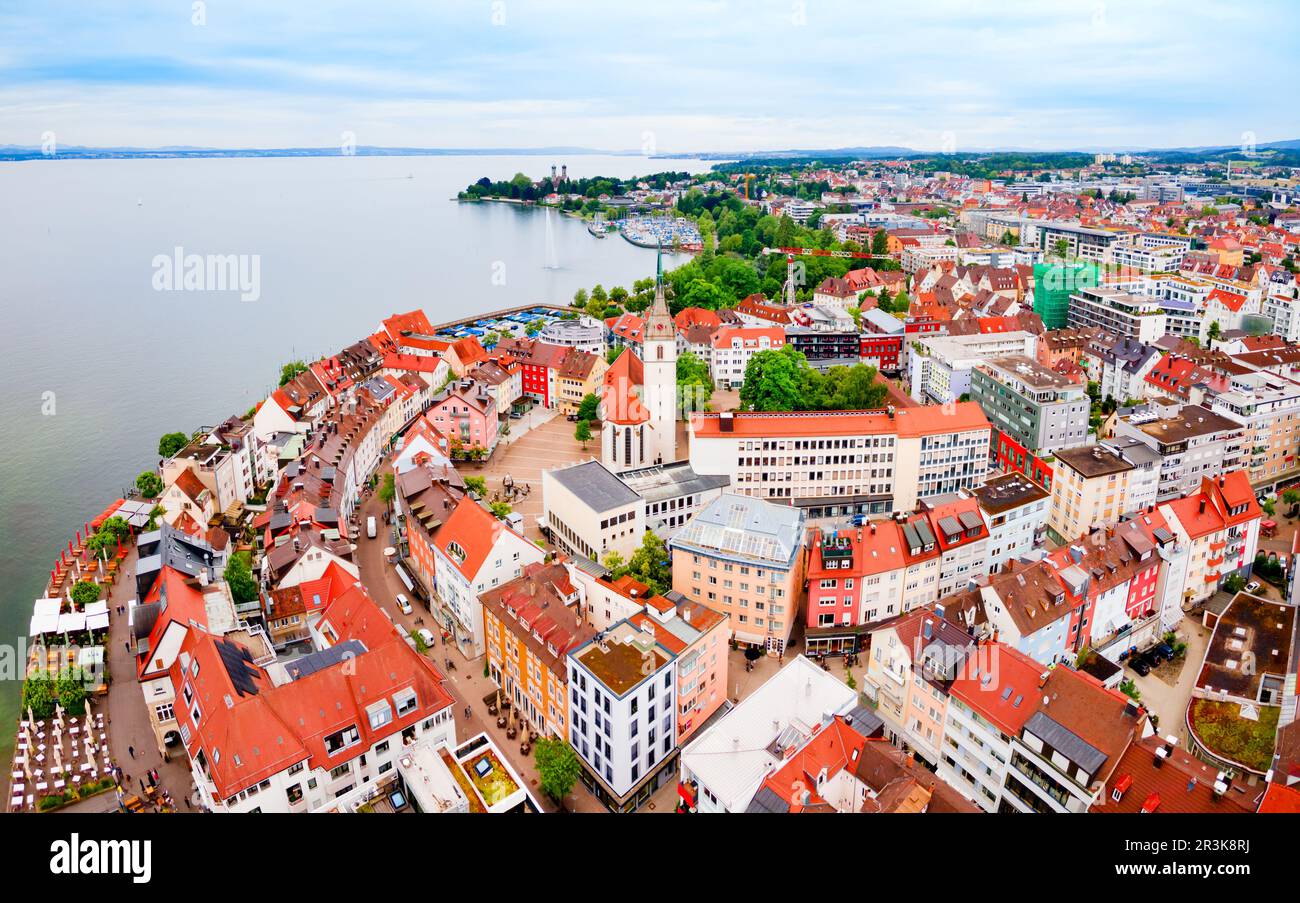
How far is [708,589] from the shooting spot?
42.7ft

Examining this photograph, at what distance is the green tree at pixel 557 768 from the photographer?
958 centimetres

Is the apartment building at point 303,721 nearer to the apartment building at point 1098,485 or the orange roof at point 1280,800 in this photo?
the orange roof at point 1280,800

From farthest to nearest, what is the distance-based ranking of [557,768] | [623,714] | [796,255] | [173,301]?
1. [796,255]
2. [173,301]
3. [557,768]
4. [623,714]

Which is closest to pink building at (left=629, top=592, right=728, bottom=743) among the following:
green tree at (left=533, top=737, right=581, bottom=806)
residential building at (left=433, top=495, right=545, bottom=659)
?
green tree at (left=533, top=737, right=581, bottom=806)

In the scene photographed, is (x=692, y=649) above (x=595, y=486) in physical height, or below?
below

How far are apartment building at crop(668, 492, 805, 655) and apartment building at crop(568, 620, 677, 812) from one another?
2.55 metres

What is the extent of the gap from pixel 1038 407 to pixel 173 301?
34940 millimetres

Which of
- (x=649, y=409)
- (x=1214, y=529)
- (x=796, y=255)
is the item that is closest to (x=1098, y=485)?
(x=1214, y=529)

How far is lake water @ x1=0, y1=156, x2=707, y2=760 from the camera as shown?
20.0m

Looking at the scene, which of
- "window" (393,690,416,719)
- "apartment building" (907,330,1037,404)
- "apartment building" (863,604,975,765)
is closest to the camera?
"window" (393,690,416,719)

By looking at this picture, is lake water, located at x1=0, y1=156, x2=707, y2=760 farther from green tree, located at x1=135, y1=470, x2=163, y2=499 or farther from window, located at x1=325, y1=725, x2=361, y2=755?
window, located at x1=325, y1=725, x2=361, y2=755

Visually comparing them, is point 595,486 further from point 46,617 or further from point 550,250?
point 550,250

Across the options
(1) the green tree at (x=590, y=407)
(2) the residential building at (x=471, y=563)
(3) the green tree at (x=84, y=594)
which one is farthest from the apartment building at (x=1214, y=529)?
(3) the green tree at (x=84, y=594)

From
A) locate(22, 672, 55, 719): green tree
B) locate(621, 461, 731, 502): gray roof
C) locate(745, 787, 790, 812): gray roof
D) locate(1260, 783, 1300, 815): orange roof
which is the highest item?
locate(621, 461, 731, 502): gray roof
